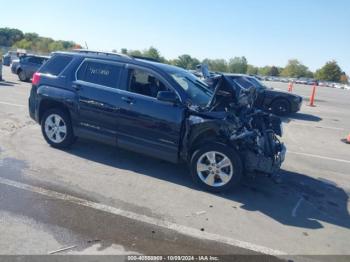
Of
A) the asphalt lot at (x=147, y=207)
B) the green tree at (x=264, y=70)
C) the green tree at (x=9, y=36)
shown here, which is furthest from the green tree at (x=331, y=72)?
the asphalt lot at (x=147, y=207)

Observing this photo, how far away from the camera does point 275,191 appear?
5.67 meters

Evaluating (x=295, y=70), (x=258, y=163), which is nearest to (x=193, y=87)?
(x=258, y=163)

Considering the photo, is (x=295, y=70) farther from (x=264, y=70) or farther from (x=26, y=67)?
(x=26, y=67)

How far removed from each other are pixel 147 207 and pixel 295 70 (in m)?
143

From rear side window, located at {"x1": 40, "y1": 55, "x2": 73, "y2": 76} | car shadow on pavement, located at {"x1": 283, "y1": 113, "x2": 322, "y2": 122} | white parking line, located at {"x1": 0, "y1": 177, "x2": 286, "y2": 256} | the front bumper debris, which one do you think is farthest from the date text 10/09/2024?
car shadow on pavement, located at {"x1": 283, "y1": 113, "x2": 322, "y2": 122}

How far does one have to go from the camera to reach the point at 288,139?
385 inches

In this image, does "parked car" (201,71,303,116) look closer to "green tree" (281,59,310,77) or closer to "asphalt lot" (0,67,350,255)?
"asphalt lot" (0,67,350,255)

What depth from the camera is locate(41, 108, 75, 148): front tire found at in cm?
660

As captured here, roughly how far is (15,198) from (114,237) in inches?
63.8

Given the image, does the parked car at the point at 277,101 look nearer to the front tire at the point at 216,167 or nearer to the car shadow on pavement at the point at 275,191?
the car shadow on pavement at the point at 275,191

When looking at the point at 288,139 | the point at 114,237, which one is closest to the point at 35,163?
the point at 114,237

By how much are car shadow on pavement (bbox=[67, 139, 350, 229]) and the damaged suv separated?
355 millimetres

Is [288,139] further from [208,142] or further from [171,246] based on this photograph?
[171,246]

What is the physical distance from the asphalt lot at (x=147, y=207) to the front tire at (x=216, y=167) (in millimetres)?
177
